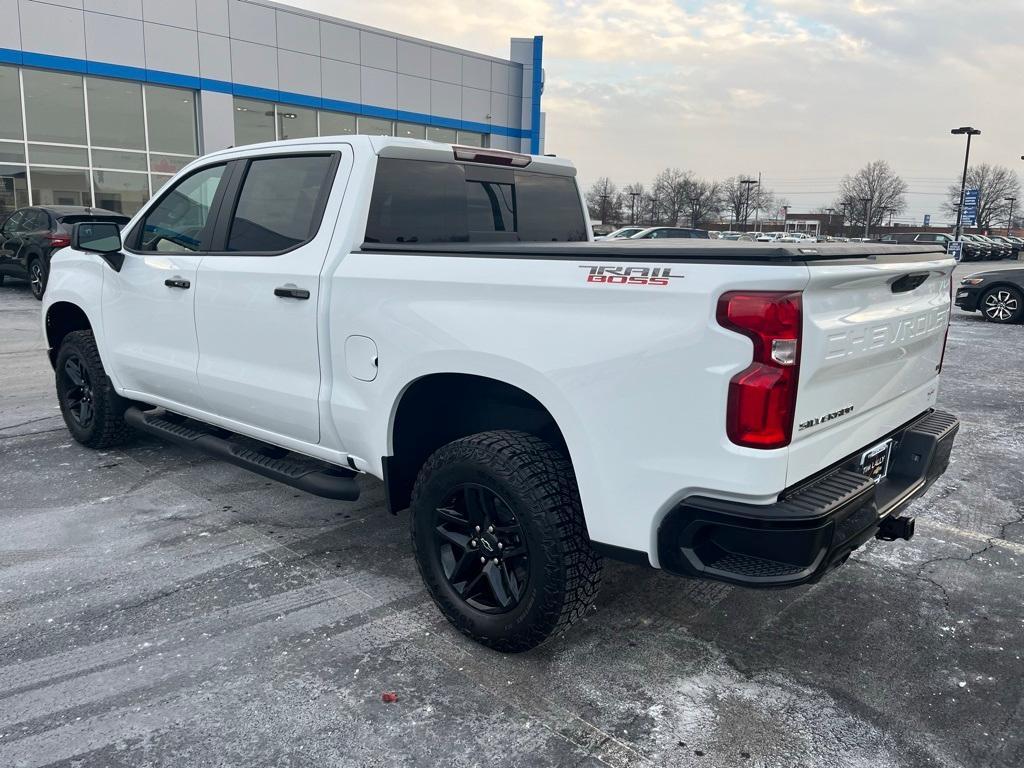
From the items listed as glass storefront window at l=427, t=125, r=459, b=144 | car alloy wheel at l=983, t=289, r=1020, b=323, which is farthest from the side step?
glass storefront window at l=427, t=125, r=459, b=144

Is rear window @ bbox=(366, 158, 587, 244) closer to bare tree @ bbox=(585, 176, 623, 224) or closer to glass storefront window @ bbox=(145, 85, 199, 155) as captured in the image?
glass storefront window @ bbox=(145, 85, 199, 155)

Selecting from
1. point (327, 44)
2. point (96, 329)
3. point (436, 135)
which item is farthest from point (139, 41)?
point (96, 329)

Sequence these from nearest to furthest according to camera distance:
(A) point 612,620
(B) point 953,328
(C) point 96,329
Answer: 1. (A) point 612,620
2. (C) point 96,329
3. (B) point 953,328

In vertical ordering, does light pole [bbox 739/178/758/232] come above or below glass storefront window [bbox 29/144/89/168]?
above

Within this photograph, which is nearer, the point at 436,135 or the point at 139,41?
the point at 139,41

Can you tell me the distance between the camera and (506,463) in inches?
110

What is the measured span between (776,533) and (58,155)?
23.7m

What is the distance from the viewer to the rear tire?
13820 mm

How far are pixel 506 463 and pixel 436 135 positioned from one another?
29016mm

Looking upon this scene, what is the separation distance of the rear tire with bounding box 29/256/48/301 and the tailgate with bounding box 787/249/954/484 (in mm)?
14411

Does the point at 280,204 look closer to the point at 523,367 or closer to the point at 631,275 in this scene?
the point at 523,367

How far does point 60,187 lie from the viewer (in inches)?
837

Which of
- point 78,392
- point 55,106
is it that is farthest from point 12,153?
point 78,392

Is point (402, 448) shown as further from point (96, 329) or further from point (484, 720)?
point (96, 329)
